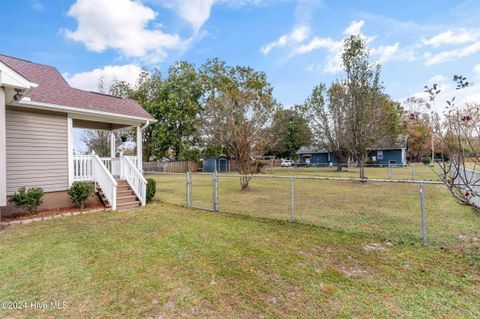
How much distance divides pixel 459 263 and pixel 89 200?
30.9 ft

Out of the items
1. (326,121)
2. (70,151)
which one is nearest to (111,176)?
(70,151)

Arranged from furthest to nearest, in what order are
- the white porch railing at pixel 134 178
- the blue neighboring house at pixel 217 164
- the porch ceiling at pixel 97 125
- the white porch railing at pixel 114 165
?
1. the blue neighboring house at pixel 217 164
2. the porch ceiling at pixel 97 125
3. the white porch railing at pixel 114 165
4. the white porch railing at pixel 134 178

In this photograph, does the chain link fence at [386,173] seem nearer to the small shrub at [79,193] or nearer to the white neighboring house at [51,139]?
the white neighboring house at [51,139]

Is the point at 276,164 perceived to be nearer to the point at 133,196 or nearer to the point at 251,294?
the point at 133,196

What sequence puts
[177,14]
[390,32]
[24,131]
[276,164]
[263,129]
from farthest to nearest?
[276,164], [263,129], [177,14], [390,32], [24,131]

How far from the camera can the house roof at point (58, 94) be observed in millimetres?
7395

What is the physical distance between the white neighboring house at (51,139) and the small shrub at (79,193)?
52 cm

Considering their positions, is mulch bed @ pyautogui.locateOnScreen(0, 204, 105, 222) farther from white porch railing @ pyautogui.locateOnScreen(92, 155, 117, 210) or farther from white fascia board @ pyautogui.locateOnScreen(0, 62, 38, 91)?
white fascia board @ pyautogui.locateOnScreen(0, 62, 38, 91)

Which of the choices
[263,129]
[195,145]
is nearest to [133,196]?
[263,129]

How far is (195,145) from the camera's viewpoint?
30203 mm

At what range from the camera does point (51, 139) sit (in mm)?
7352

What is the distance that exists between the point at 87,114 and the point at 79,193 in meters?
2.63

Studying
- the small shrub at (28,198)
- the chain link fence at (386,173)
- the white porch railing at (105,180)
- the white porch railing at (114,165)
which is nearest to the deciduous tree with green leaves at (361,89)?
the chain link fence at (386,173)

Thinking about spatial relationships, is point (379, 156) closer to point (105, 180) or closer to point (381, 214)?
point (381, 214)
